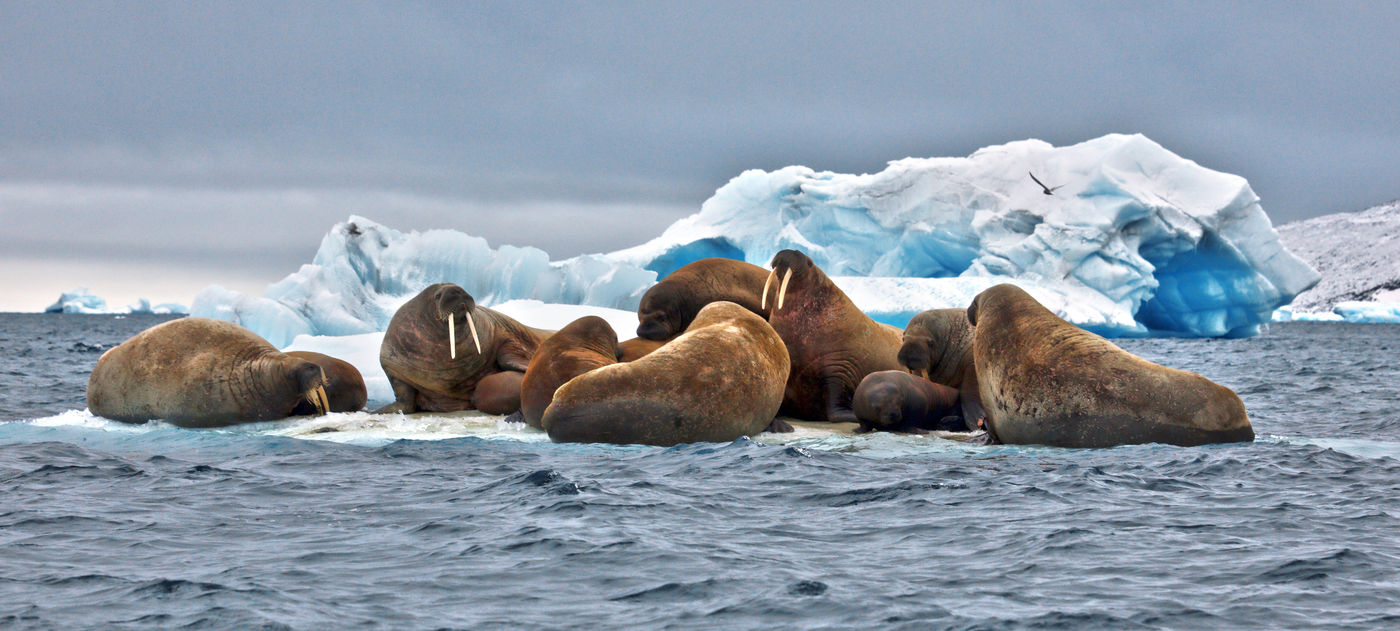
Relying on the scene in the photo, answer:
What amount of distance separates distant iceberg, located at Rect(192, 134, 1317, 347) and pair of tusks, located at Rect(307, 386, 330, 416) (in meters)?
17.0

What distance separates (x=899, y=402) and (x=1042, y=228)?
24782 mm

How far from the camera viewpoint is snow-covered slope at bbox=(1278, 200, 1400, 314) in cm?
10369

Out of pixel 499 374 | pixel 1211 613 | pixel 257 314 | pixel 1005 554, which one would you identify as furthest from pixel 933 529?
pixel 257 314

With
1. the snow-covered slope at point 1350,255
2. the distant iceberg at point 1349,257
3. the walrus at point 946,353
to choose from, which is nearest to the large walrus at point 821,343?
the walrus at point 946,353

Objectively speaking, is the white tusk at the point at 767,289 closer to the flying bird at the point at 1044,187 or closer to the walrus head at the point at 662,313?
the walrus head at the point at 662,313

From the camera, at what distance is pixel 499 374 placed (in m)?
10.8

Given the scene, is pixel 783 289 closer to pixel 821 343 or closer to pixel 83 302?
pixel 821 343

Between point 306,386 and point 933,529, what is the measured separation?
6389 millimetres

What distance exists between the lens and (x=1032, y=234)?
109 ft

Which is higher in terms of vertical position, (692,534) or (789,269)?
(789,269)

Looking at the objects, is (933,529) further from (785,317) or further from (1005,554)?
(785,317)

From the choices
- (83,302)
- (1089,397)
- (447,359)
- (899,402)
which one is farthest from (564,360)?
(83,302)

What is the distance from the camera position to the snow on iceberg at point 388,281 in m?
22.0

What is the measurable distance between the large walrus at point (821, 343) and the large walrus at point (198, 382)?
3898 mm
